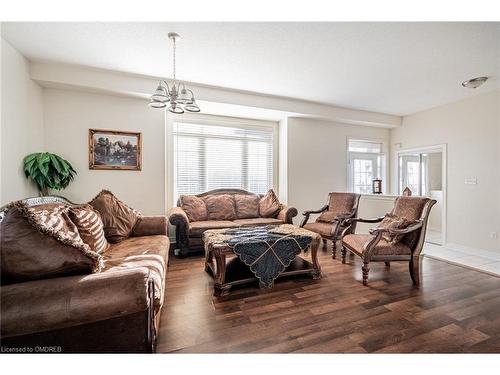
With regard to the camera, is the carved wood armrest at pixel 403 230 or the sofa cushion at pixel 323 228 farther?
the sofa cushion at pixel 323 228

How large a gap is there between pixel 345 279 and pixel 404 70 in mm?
2952

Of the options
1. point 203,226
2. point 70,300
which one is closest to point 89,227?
point 70,300

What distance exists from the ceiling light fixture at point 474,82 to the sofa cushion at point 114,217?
5207 mm

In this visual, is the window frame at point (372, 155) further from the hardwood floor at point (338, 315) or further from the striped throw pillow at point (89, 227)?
the striped throw pillow at point (89, 227)

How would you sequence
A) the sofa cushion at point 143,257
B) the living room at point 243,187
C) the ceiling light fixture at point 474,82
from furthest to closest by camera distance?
the ceiling light fixture at point 474,82, the sofa cushion at point 143,257, the living room at point 243,187

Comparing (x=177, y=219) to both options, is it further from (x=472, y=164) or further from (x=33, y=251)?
(x=472, y=164)

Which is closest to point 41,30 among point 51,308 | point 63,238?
point 63,238

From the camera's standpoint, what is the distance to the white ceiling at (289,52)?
226cm

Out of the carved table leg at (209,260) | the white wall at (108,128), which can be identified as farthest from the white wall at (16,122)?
the carved table leg at (209,260)

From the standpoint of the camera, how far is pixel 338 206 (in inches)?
163

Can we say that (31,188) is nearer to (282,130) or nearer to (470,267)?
(282,130)

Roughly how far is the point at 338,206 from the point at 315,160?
1.30 meters

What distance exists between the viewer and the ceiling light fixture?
3270mm

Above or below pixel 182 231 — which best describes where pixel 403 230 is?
above
